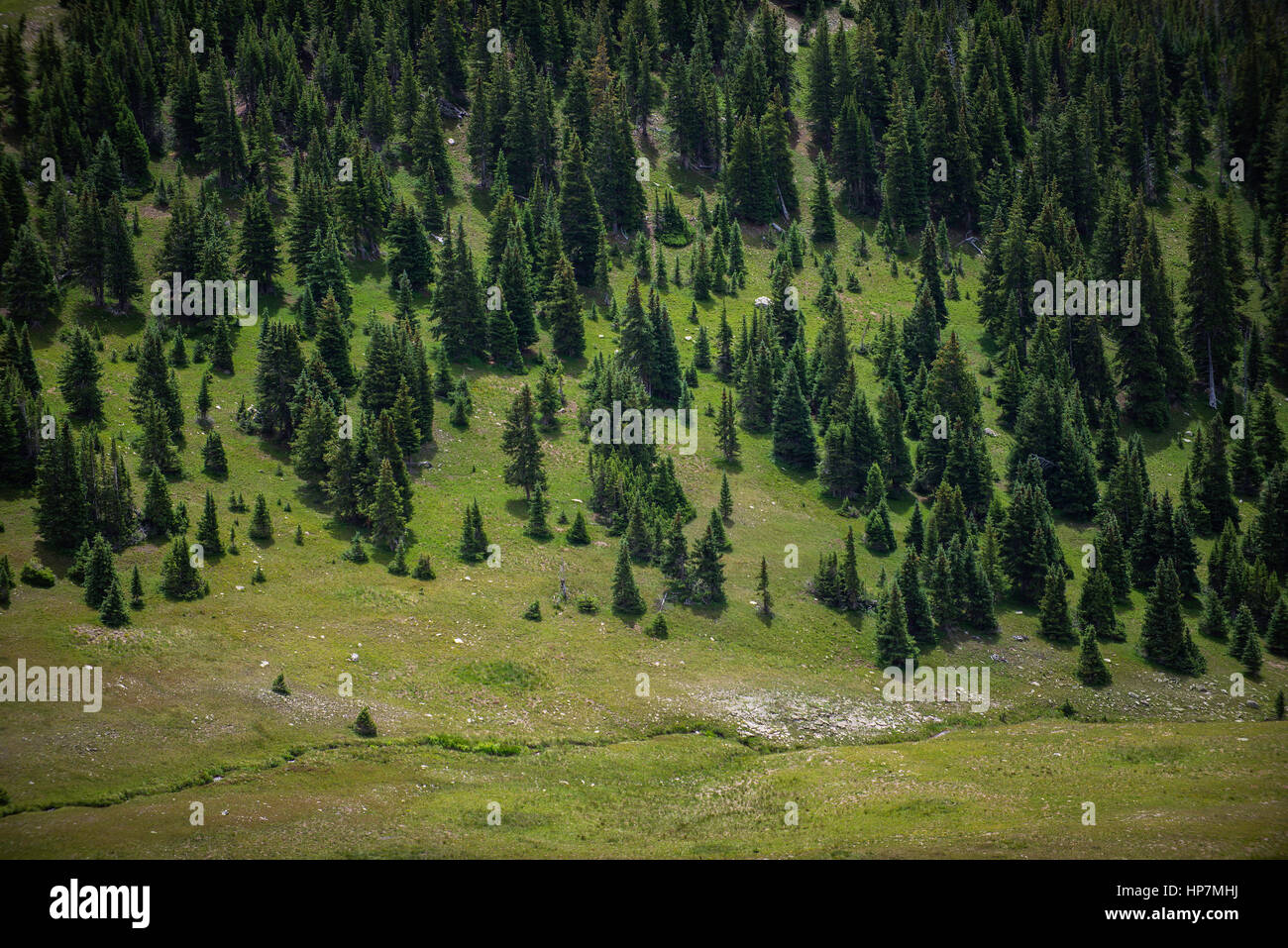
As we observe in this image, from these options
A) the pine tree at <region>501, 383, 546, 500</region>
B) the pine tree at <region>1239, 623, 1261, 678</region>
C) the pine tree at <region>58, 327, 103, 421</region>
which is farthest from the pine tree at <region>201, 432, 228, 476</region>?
the pine tree at <region>1239, 623, 1261, 678</region>

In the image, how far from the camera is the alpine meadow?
181 ft

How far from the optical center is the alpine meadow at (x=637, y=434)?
55.1 m

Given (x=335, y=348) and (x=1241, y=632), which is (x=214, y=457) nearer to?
(x=335, y=348)

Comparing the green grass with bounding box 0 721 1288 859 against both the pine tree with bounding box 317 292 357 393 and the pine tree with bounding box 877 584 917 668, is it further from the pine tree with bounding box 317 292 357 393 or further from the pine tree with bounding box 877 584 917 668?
the pine tree with bounding box 317 292 357 393

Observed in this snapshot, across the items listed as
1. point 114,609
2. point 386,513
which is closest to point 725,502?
point 386,513

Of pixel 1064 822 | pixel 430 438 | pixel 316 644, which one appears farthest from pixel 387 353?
pixel 1064 822

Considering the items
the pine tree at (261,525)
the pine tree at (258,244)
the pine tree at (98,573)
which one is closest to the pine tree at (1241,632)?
the pine tree at (261,525)

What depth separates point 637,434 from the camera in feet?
317

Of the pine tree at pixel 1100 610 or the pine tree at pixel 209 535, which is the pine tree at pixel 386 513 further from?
the pine tree at pixel 1100 610

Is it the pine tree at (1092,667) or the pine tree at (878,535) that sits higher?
the pine tree at (878,535)

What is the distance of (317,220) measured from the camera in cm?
11388

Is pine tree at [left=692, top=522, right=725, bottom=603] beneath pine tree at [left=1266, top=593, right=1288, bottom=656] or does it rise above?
above

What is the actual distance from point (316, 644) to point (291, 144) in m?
89.7
